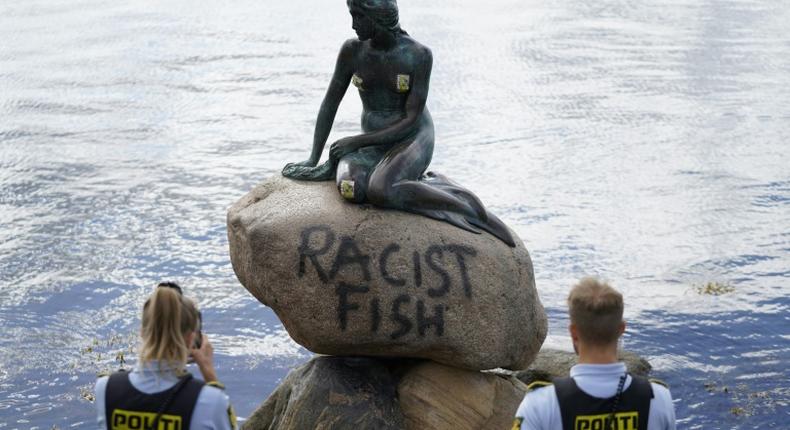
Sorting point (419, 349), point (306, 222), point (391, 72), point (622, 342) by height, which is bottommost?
point (622, 342)

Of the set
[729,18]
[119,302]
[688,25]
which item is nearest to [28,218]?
[119,302]

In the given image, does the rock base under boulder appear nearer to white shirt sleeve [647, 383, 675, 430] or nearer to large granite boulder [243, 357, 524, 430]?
large granite boulder [243, 357, 524, 430]

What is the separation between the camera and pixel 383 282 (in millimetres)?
10586

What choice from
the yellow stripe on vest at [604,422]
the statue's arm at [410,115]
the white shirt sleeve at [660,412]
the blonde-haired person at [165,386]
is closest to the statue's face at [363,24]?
the statue's arm at [410,115]

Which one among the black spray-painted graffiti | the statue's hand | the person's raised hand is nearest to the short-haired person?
the person's raised hand

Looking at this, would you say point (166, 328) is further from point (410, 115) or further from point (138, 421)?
point (410, 115)

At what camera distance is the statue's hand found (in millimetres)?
11234

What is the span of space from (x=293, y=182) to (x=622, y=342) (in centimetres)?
620

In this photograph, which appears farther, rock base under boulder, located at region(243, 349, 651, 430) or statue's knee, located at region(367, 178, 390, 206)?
rock base under boulder, located at region(243, 349, 651, 430)

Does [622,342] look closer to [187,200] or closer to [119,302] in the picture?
[119,302]

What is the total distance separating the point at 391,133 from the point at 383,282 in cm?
150

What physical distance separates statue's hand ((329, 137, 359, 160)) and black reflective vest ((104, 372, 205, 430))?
4845mm

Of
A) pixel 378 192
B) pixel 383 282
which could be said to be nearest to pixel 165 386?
pixel 383 282

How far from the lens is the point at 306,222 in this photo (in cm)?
1074
